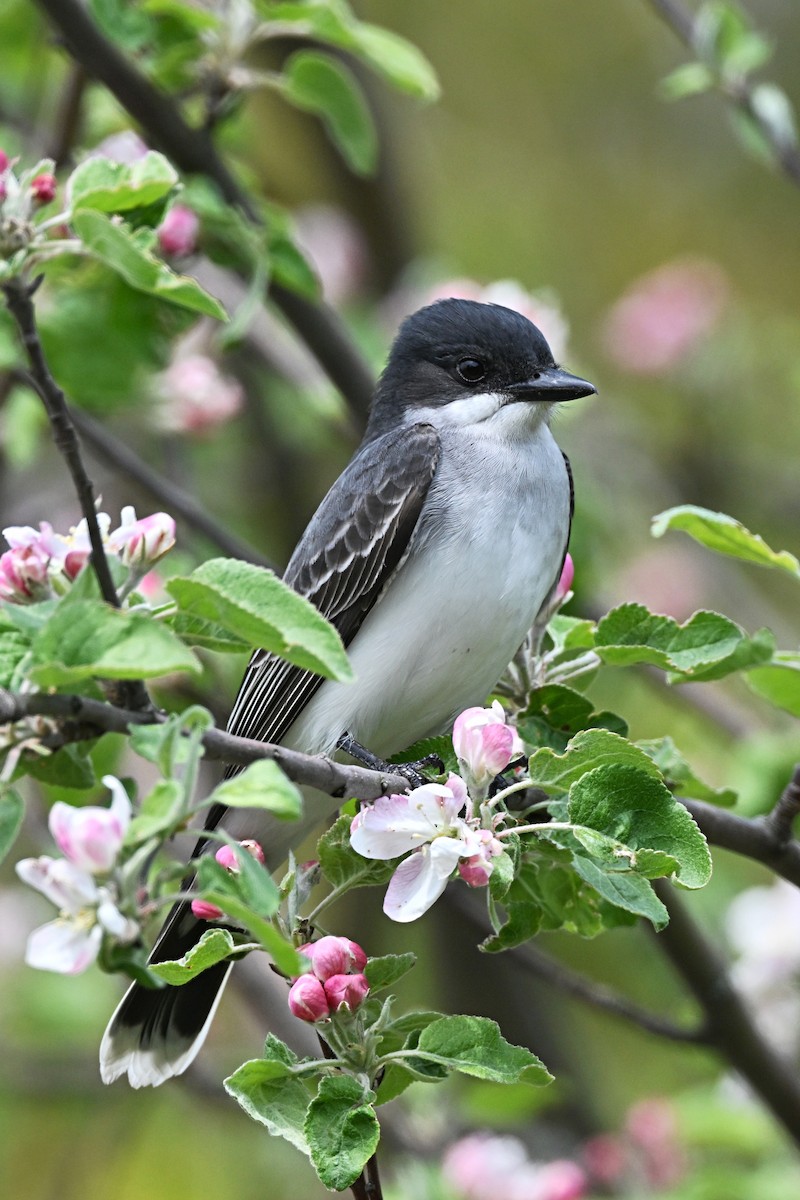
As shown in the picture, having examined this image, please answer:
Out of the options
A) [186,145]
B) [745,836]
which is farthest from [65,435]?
[186,145]

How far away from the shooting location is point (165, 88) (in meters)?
4.55

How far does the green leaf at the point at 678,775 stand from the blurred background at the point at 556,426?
32.1 inches

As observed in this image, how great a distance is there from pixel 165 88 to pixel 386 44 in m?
0.73

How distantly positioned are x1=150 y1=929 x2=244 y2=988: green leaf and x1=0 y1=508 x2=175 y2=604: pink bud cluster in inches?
24.3

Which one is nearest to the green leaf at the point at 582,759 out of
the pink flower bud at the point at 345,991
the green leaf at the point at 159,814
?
the pink flower bud at the point at 345,991

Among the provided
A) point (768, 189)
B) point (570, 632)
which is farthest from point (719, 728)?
point (768, 189)

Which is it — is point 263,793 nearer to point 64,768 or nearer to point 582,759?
point 64,768

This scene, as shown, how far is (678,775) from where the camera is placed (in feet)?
10.4

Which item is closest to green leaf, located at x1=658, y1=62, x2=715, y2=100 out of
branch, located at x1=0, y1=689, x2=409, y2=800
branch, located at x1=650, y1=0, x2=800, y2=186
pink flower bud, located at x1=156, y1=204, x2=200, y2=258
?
branch, located at x1=650, y1=0, x2=800, y2=186

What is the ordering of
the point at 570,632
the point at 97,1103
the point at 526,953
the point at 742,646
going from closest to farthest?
the point at 742,646 < the point at 570,632 < the point at 526,953 < the point at 97,1103

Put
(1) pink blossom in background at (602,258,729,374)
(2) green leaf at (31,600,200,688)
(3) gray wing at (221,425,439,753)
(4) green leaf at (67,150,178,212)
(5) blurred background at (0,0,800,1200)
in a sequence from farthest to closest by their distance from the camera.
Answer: (1) pink blossom in background at (602,258,729,374), (5) blurred background at (0,0,800,1200), (3) gray wing at (221,425,439,753), (4) green leaf at (67,150,178,212), (2) green leaf at (31,600,200,688)

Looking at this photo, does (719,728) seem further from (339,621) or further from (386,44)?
(386,44)

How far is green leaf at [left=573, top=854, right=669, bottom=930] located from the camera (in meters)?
2.39

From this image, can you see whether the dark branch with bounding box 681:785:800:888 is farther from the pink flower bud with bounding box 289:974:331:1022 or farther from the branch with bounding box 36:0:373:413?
the branch with bounding box 36:0:373:413
